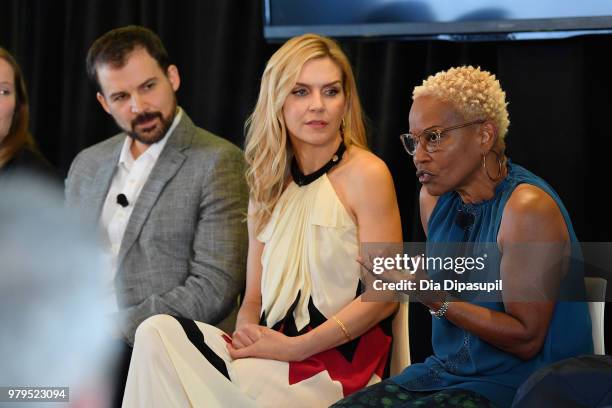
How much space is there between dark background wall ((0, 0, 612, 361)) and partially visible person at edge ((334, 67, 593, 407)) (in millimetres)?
807

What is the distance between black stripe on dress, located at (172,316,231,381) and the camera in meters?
2.84

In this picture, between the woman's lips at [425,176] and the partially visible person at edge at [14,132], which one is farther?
the partially visible person at edge at [14,132]

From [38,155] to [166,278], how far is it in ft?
2.61

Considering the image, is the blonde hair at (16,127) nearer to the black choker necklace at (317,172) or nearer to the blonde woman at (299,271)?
the blonde woman at (299,271)

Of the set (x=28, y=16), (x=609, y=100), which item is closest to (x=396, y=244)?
(x=609, y=100)

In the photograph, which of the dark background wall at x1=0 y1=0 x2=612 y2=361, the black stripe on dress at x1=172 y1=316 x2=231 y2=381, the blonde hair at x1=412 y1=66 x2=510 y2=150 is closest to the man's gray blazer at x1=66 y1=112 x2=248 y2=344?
the black stripe on dress at x1=172 y1=316 x2=231 y2=381

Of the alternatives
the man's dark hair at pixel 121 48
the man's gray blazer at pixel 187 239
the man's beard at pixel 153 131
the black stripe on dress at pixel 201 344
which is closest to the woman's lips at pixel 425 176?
the black stripe on dress at pixel 201 344

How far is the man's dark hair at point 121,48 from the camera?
3.55 m

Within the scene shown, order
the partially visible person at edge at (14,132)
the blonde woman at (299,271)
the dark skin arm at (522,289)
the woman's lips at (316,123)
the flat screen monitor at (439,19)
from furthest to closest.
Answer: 1. the partially visible person at edge at (14,132)
2. the flat screen monitor at (439,19)
3. the woman's lips at (316,123)
4. the blonde woman at (299,271)
5. the dark skin arm at (522,289)

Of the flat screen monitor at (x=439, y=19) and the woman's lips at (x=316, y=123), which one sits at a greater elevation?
the flat screen monitor at (x=439, y=19)

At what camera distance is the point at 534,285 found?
242cm

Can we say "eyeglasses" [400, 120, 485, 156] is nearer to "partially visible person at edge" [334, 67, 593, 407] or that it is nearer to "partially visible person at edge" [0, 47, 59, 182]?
"partially visible person at edge" [334, 67, 593, 407]

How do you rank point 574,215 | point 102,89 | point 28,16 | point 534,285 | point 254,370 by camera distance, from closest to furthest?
point 534,285
point 254,370
point 574,215
point 102,89
point 28,16

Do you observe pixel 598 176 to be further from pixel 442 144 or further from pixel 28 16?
pixel 28 16
